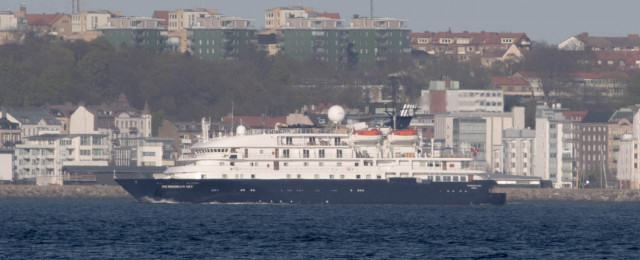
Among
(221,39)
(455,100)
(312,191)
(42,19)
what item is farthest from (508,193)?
(42,19)

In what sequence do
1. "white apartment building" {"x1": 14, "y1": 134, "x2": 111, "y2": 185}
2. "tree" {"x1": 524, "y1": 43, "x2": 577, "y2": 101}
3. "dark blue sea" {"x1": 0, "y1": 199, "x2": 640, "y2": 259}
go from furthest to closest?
"tree" {"x1": 524, "y1": 43, "x2": 577, "y2": 101} < "white apartment building" {"x1": 14, "y1": 134, "x2": 111, "y2": 185} < "dark blue sea" {"x1": 0, "y1": 199, "x2": 640, "y2": 259}

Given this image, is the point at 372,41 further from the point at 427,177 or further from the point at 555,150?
the point at 427,177

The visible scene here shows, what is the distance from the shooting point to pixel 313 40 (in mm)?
184125

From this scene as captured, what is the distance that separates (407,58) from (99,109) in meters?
48.0

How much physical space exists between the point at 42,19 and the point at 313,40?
32747 mm

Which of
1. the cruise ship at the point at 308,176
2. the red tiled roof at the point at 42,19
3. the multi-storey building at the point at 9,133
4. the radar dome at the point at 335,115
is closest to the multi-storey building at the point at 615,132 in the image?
the radar dome at the point at 335,115

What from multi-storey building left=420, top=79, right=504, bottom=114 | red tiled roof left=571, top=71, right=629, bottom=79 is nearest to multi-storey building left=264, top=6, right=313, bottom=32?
red tiled roof left=571, top=71, right=629, bottom=79

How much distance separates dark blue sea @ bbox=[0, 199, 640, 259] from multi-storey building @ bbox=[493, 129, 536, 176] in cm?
3688

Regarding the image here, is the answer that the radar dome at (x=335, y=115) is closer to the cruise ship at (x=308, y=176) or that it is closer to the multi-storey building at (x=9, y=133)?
the cruise ship at (x=308, y=176)

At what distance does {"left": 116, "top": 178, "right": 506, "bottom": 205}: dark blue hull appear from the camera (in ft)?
305

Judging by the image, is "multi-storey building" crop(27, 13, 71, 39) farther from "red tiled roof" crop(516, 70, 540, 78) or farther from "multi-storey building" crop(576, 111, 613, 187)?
"multi-storey building" crop(576, 111, 613, 187)

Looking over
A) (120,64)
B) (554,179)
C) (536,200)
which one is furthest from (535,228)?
(120,64)

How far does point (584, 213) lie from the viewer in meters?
95.2

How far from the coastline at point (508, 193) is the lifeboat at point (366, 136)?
23871 mm
